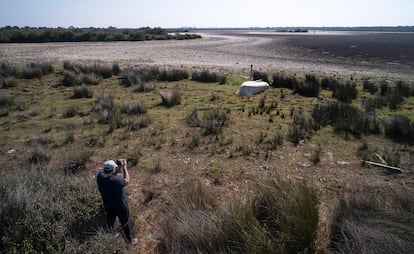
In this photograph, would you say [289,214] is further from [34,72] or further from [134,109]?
[34,72]

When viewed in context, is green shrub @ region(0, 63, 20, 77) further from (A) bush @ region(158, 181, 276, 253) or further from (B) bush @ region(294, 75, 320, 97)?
(A) bush @ region(158, 181, 276, 253)

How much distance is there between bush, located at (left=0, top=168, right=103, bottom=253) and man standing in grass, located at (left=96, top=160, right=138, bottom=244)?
0.27m

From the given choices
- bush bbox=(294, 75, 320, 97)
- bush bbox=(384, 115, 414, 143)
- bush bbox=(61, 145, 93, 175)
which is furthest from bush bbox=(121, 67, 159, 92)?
bush bbox=(384, 115, 414, 143)

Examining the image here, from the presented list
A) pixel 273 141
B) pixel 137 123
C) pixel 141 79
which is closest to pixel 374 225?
pixel 273 141

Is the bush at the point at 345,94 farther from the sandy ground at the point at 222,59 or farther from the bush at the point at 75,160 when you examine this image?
the bush at the point at 75,160

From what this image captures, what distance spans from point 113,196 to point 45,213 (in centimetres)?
83

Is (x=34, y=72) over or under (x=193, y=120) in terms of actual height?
over

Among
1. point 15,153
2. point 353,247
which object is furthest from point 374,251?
point 15,153

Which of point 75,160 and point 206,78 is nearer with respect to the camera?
point 75,160

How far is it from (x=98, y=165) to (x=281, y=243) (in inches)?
169

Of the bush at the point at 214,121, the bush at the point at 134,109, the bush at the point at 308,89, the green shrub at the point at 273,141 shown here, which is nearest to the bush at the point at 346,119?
the green shrub at the point at 273,141

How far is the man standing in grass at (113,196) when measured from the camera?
157 inches

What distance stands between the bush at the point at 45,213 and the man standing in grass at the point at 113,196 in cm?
27

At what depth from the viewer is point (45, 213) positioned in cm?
375
